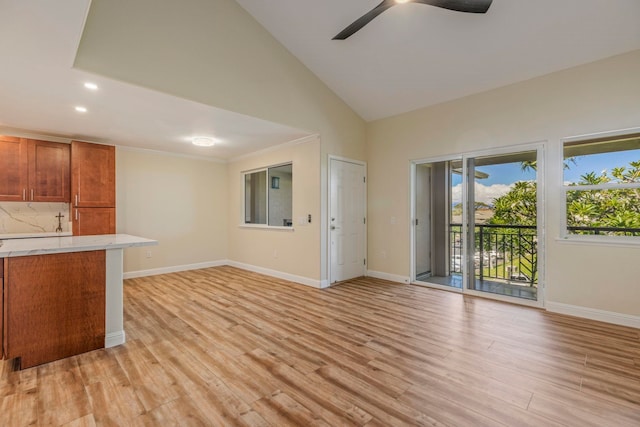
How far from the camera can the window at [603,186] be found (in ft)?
10.3

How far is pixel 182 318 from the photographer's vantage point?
326cm

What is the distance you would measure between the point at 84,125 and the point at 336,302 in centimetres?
424

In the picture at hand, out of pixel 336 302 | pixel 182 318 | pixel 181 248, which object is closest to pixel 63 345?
pixel 182 318

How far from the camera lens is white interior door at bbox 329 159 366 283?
480 cm

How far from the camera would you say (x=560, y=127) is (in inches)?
135

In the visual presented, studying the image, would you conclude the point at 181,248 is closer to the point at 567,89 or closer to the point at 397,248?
the point at 397,248

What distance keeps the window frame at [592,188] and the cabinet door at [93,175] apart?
6.32 metres

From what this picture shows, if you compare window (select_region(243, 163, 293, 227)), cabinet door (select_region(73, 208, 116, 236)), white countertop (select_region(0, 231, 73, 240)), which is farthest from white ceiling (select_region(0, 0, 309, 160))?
white countertop (select_region(0, 231, 73, 240))

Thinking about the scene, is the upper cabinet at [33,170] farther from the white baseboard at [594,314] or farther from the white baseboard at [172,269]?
the white baseboard at [594,314]

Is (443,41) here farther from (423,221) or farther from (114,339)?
(114,339)

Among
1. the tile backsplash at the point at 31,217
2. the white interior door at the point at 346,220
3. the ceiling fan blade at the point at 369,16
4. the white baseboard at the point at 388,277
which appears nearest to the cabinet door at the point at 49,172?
the tile backsplash at the point at 31,217

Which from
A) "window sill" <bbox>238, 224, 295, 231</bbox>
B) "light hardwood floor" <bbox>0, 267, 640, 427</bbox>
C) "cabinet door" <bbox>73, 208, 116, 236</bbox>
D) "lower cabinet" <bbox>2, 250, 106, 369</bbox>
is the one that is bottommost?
"light hardwood floor" <bbox>0, 267, 640, 427</bbox>

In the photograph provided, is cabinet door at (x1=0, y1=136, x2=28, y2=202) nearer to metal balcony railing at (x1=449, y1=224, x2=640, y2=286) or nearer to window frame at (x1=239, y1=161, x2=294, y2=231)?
window frame at (x1=239, y1=161, x2=294, y2=231)

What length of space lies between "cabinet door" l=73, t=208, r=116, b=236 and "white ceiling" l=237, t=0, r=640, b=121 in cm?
370
